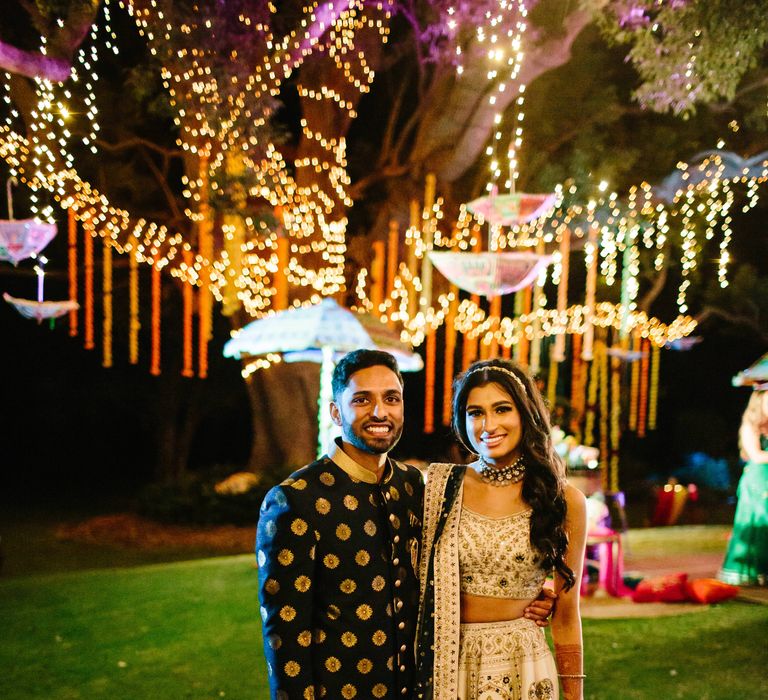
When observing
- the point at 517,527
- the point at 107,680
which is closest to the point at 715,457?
the point at 107,680

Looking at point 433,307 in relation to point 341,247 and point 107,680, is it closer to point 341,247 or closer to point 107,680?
point 341,247

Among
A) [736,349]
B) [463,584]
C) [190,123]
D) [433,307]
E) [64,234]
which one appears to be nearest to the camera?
[463,584]

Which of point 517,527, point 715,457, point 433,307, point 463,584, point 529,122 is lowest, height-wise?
point 715,457

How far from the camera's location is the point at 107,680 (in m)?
5.27

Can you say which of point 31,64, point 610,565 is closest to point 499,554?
point 610,565

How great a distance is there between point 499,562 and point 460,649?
283 mm


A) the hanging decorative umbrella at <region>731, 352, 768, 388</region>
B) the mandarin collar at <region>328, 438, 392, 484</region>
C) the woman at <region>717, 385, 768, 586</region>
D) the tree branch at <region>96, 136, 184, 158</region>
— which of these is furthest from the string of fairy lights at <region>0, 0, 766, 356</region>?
the mandarin collar at <region>328, 438, 392, 484</region>

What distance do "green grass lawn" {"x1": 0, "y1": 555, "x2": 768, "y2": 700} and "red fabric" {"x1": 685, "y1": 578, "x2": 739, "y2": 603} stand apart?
0.35 feet

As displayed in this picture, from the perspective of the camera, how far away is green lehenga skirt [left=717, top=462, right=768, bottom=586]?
7.79m

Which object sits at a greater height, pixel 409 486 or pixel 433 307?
pixel 433 307

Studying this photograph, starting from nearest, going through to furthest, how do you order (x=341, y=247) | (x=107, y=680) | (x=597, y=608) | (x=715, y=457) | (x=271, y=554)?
(x=271, y=554) → (x=107, y=680) → (x=597, y=608) → (x=341, y=247) → (x=715, y=457)

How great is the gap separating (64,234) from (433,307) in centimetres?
649

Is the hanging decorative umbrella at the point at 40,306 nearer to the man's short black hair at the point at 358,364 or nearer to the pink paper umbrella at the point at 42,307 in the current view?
the pink paper umbrella at the point at 42,307

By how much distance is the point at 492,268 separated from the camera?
8797 millimetres
